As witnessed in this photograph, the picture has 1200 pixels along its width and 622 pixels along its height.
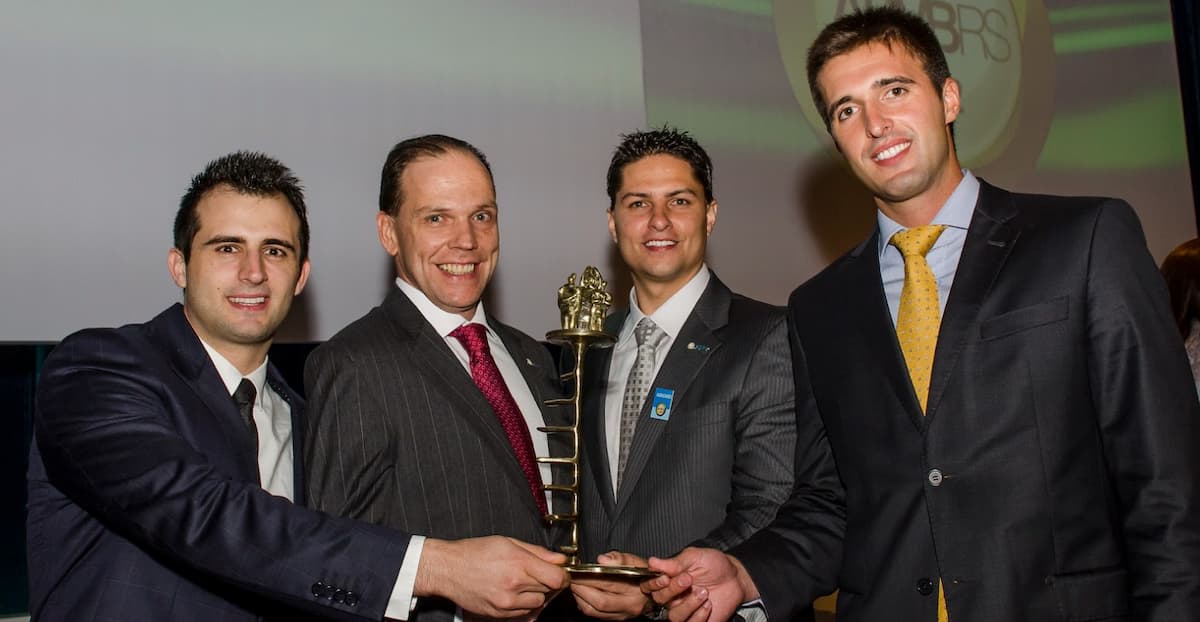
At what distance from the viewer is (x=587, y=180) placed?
12.1 feet

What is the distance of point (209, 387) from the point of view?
2.08m

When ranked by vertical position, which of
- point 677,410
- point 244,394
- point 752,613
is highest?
point 244,394

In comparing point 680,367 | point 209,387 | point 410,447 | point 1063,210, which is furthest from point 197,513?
point 1063,210

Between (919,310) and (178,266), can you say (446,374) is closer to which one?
(178,266)

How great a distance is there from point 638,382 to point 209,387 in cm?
99

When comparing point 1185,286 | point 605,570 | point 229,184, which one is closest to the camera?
point 605,570

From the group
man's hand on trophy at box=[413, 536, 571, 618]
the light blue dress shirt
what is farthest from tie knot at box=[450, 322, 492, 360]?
the light blue dress shirt

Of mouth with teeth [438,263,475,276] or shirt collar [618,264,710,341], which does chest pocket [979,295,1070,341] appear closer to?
shirt collar [618,264,710,341]

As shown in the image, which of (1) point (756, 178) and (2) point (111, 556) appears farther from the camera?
(1) point (756, 178)

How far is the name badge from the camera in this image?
2.38 metres

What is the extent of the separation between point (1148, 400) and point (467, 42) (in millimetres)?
2477

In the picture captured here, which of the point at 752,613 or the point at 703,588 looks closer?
the point at 703,588

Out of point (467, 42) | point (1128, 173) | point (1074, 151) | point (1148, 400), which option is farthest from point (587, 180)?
point (1128, 173)

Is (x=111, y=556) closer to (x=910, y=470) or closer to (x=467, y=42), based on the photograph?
(x=910, y=470)
